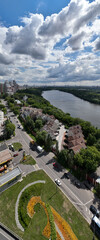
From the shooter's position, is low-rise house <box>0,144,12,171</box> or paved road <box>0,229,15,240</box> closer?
paved road <box>0,229,15,240</box>

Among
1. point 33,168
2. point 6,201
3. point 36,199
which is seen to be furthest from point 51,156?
point 6,201

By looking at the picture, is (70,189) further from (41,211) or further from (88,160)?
(88,160)

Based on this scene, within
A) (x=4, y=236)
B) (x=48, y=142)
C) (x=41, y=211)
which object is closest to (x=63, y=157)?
(x=48, y=142)

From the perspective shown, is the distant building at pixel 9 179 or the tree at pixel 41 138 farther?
the tree at pixel 41 138

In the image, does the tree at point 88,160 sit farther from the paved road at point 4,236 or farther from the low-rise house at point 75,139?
the paved road at point 4,236

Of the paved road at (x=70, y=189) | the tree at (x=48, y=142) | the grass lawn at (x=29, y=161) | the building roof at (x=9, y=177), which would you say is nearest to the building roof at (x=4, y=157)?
the paved road at (x=70, y=189)

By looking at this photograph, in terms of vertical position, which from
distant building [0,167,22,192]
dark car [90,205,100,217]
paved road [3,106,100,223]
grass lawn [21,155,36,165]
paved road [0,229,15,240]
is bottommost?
dark car [90,205,100,217]

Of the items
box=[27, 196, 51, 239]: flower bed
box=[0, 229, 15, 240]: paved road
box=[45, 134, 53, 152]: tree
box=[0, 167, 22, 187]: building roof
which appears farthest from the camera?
box=[45, 134, 53, 152]: tree

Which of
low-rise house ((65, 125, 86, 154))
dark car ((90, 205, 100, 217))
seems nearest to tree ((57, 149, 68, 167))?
low-rise house ((65, 125, 86, 154))

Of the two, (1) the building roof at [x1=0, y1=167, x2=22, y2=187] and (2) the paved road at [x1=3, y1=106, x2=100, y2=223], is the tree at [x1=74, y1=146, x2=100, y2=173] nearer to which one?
(2) the paved road at [x1=3, y1=106, x2=100, y2=223]
